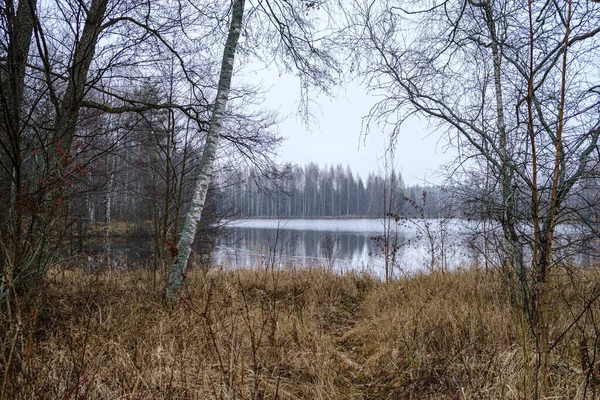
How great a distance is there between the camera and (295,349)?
2822mm

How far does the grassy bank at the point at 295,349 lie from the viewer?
186cm

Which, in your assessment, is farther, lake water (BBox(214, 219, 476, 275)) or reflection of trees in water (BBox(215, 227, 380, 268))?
reflection of trees in water (BBox(215, 227, 380, 268))

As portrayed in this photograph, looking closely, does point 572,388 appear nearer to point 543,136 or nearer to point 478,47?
point 543,136

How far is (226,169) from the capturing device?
675 centimetres

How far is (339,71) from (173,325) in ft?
14.5

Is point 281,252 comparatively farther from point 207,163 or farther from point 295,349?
point 295,349

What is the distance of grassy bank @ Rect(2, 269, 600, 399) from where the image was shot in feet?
6.09

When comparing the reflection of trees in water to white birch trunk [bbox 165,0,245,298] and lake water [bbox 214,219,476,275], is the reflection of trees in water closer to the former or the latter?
lake water [bbox 214,219,476,275]

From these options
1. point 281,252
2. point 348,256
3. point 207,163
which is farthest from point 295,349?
point 348,256

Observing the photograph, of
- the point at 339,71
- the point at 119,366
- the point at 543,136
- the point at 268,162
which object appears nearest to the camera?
the point at 119,366

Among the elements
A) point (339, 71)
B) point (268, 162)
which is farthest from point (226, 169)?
point (339, 71)

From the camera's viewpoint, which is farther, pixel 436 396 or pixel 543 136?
pixel 543 136

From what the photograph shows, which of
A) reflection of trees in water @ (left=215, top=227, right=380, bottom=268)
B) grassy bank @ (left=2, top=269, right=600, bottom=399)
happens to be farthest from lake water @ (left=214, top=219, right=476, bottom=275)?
grassy bank @ (left=2, top=269, right=600, bottom=399)

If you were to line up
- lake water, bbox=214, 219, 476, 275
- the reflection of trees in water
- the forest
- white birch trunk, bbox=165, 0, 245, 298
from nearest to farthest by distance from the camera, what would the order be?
the forest < white birch trunk, bbox=165, 0, 245, 298 < lake water, bbox=214, 219, 476, 275 < the reflection of trees in water
